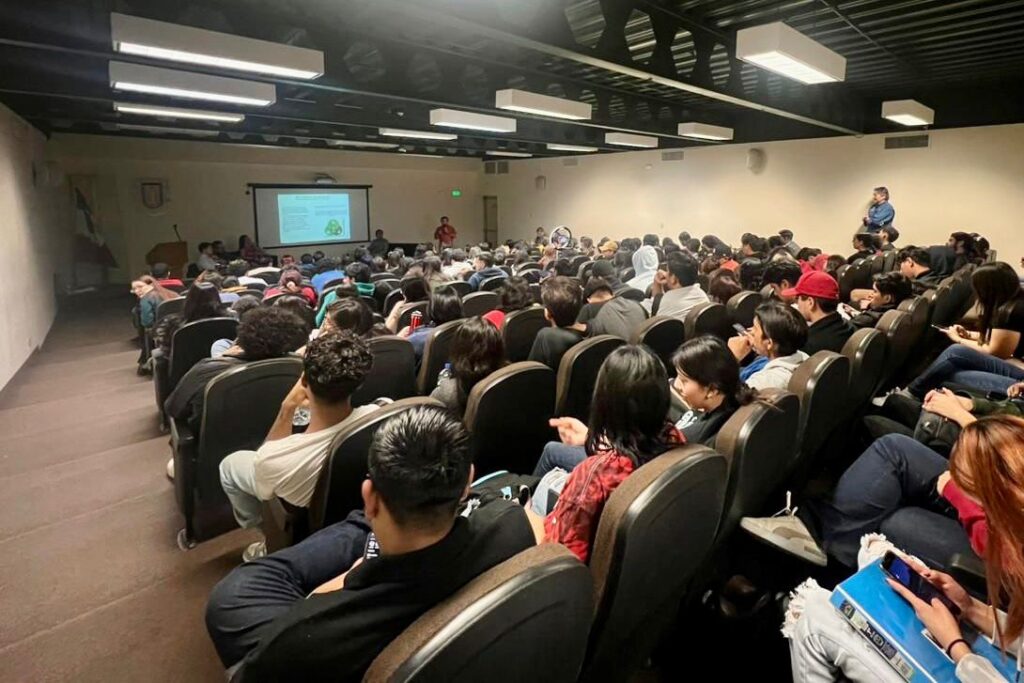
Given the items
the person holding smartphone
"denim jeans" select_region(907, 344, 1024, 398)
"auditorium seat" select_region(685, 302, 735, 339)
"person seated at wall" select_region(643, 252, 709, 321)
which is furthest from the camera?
"person seated at wall" select_region(643, 252, 709, 321)

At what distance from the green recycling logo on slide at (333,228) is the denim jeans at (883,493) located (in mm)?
13789

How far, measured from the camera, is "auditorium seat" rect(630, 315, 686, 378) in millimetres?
3166

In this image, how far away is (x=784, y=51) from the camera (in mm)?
3893

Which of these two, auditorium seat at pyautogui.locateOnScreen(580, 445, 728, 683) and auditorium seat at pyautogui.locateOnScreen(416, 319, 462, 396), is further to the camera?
auditorium seat at pyautogui.locateOnScreen(416, 319, 462, 396)

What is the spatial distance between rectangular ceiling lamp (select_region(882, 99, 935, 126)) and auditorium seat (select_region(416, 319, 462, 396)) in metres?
7.14

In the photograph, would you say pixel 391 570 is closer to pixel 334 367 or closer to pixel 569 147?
pixel 334 367

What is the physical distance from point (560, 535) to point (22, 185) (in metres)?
8.38

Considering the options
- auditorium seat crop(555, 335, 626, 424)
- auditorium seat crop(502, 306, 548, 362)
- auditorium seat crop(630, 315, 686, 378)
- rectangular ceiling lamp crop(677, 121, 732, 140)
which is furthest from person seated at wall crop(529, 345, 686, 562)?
rectangular ceiling lamp crop(677, 121, 732, 140)

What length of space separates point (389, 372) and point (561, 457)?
1249 mm

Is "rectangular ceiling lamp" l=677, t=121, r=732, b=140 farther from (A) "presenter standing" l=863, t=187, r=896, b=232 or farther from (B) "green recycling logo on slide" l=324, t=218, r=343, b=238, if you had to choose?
(B) "green recycling logo on slide" l=324, t=218, r=343, b=238

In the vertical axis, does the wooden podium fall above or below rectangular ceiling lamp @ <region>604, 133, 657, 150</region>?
below

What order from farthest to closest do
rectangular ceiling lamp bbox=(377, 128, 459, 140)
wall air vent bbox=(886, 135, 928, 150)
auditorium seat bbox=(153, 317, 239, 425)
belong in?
rectangular ceiling lamp bbox=(377, 128, 459, 140) < wall air vent bbox=(886, 135, 928, 150) < auditorium seat bbox=(153, 317, 239, 425)

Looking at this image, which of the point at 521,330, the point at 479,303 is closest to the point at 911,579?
the point at 521,330

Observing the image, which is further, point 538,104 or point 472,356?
point 538,104
